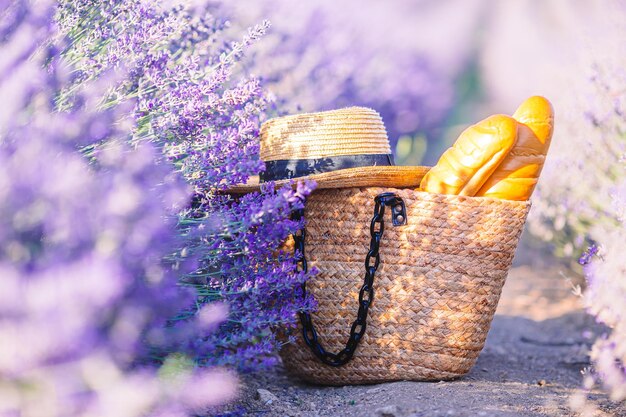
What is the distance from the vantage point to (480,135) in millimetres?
2229

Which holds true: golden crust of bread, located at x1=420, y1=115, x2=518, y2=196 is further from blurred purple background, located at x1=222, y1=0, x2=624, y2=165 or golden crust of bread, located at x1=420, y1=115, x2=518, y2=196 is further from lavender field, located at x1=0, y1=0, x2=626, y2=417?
blurred purple background, located at x1=222, y1=0, x2=624, y2=165

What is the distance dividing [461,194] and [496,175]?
0.13 meters

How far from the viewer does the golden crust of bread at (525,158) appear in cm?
224

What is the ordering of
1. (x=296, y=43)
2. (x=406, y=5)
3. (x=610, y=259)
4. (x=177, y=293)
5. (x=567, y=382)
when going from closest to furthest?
(x=177, y=293), (x=610, y=259), (x=567, y=382), (x=296, y=43), (x=406, y=5)

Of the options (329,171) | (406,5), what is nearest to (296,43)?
(329,171)

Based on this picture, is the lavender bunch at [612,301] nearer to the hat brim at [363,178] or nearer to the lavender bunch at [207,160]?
the hat brim at [363,178]

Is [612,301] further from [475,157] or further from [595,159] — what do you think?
[595,159]

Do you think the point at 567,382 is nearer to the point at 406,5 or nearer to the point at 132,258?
the point at 132,258

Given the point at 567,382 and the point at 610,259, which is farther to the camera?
the point at 567,382

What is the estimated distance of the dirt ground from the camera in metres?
2.14

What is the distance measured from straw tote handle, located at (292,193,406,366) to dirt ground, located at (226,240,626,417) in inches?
5.2

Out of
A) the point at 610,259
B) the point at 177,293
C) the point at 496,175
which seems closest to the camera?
the point at 177,293

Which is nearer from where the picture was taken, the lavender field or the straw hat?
the lavender field

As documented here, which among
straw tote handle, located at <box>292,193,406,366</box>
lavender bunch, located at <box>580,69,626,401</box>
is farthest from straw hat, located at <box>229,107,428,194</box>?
lavender bunch, located at <box>580,69,626,401</box>
